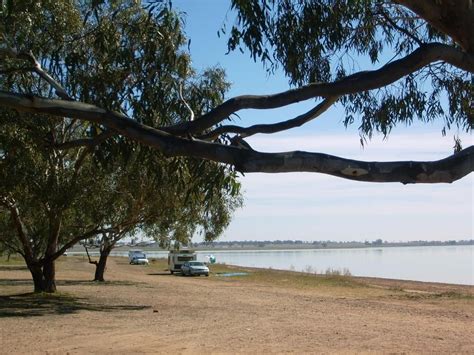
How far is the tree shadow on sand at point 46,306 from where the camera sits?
17.3 meters

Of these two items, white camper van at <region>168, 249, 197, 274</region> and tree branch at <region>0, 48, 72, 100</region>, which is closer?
tree branch at <region>0, 48, 72, 100</region>

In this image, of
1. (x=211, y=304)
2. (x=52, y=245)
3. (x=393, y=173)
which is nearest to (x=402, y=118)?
(x=393, y=173)

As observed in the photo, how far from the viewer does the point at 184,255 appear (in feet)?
188

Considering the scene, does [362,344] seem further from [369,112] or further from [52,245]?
[52,245]

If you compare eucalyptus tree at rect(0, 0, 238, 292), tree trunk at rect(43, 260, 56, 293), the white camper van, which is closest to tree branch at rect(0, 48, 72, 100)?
eucalyptus tree at rect(0, 0, 238, 292)

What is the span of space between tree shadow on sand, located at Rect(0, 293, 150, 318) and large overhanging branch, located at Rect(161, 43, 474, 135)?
1162 cm

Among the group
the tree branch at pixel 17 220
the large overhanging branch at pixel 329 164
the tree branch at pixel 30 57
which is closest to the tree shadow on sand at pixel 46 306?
the tree branch at pixel 17 220

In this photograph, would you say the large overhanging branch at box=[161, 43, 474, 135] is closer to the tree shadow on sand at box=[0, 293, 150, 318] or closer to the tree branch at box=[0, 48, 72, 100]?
the tree branch at box=[0, 48, 72, 100]

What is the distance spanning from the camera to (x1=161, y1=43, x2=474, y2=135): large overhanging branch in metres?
6.59

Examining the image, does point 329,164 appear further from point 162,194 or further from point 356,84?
point 162,194

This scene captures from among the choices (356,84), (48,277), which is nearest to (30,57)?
(356,84)

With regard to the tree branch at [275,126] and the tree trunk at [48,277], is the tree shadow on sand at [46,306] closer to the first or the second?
the tree trunk at [48,277]

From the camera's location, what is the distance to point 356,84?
262 inches

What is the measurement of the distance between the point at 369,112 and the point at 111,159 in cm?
385
